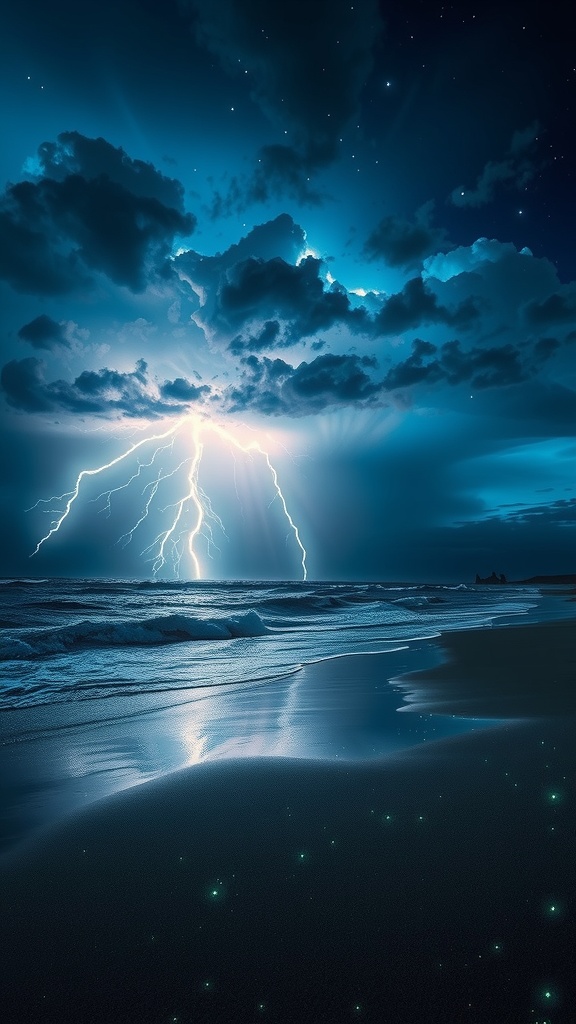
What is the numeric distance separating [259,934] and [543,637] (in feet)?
30.0

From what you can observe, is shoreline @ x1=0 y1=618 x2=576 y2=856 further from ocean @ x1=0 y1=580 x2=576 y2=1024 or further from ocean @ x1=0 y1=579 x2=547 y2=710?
ocean @ x1=0 y1=579 x2=547 y2=710

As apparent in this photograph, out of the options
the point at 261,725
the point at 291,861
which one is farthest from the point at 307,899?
the point at 261,725

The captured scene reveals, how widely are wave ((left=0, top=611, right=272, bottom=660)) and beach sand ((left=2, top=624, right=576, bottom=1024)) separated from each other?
21.1ft

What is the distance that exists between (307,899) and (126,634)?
9.13 meters

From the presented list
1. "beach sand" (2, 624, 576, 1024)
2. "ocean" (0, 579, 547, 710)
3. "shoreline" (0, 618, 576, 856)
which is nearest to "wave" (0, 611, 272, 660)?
"ocean" (0, 579, 547, 710)

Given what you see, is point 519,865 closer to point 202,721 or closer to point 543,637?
point 202,721

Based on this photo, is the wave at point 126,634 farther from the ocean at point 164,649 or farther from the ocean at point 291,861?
the ocean at point 291,861

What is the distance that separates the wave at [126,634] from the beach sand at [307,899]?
Result: 644 centimetres

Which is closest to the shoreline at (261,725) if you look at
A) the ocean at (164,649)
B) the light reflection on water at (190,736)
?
the light reflection on water at (190,736)

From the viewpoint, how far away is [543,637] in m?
9.15

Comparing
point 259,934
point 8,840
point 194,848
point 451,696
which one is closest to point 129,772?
point 8,840

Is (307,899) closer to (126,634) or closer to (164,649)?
(164,649)

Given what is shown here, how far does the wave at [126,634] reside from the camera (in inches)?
321

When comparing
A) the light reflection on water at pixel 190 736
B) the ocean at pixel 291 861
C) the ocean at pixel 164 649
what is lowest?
the ocean at pixel 164 649
